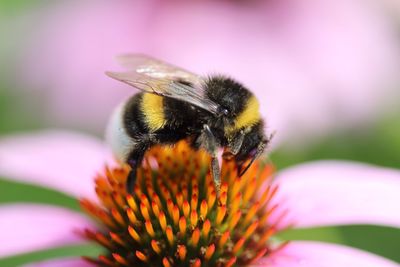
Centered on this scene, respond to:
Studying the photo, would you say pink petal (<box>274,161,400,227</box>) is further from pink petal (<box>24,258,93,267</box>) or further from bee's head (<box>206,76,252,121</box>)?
pink petal (<box>24,258,93,267</box>)

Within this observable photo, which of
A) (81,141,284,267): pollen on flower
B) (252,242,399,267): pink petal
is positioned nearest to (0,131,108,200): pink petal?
(81,141,284,267): pollen on flower

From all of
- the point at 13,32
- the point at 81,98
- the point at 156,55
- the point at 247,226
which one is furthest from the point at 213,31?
the point at 247,226

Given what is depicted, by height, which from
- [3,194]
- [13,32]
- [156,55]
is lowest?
[3,194]

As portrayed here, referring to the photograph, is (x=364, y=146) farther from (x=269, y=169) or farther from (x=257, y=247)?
(x=257, y=247)

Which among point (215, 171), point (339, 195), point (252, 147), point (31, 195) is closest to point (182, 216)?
point (215, 171)

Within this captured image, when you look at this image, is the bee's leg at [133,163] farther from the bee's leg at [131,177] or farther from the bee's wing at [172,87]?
the bee's wing at [172,87]

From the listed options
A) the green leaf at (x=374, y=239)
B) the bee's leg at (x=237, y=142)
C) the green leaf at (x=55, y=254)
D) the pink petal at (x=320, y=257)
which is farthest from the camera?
the green leaf at (x=374, y=239)

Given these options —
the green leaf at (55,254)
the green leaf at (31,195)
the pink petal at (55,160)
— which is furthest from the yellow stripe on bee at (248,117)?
the green leaf at (31,195)
